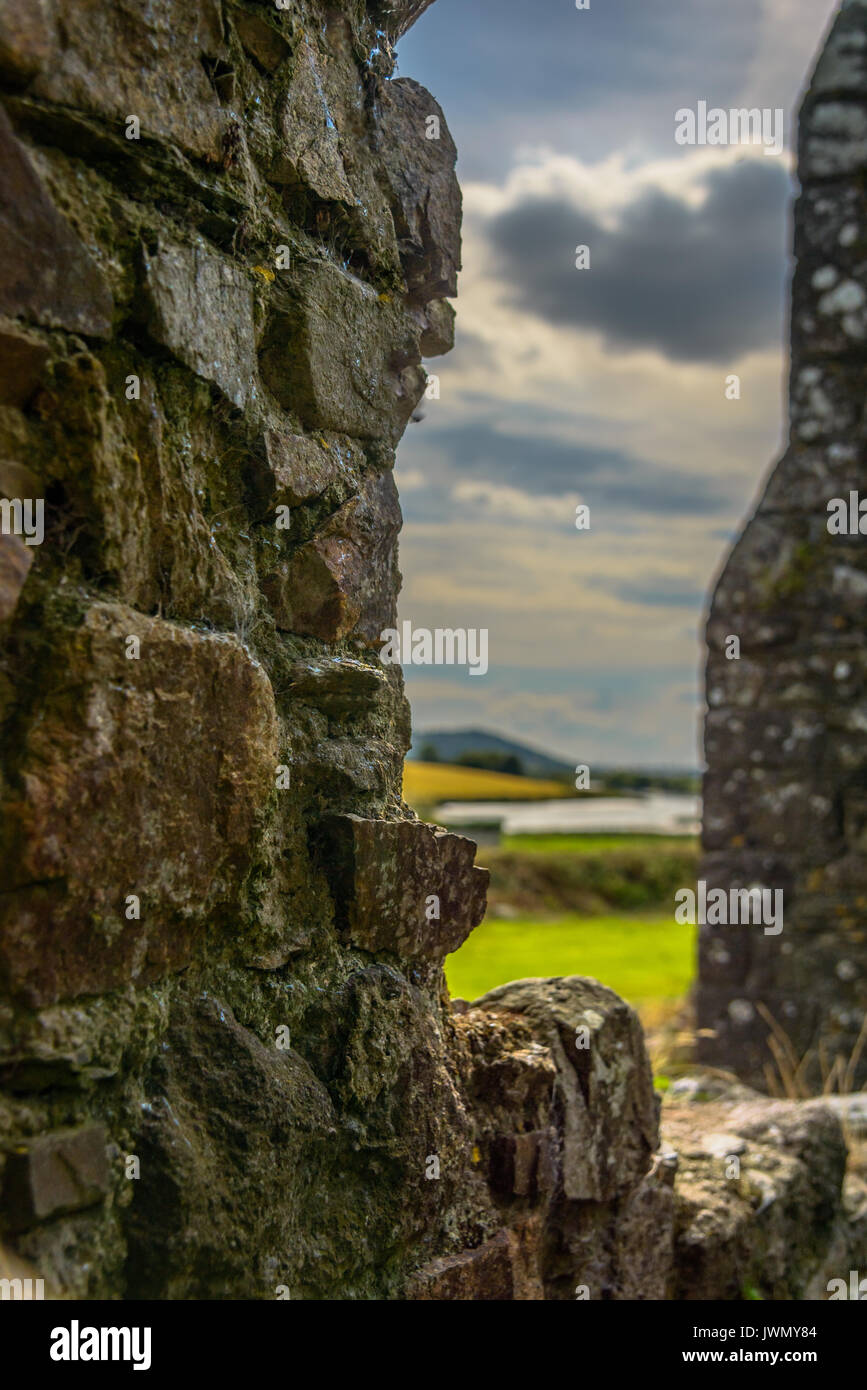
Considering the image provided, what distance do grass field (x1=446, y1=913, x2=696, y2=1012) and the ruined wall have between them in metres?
6.36

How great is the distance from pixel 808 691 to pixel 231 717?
220 inches

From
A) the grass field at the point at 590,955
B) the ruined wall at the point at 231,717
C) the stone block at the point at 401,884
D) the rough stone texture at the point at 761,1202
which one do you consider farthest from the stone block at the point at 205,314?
the grass field at the point at 590,955

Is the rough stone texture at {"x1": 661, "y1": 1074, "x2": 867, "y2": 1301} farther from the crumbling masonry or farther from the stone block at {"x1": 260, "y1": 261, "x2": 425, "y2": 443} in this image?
the stone block at {"x1": 260, "y1": 261, "x2": 425, "y2": 443}

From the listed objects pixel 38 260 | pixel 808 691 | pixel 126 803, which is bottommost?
pixel 126 803

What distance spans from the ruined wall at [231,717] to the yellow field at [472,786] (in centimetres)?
1319

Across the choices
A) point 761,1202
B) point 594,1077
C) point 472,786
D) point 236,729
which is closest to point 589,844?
point 472,786

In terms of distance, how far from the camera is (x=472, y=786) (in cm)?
1948

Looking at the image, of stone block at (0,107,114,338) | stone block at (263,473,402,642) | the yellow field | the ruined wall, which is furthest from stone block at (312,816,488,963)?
the yellow field

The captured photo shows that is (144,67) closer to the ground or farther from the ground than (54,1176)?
farther from the ground

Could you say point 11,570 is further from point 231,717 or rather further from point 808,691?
point 808,691

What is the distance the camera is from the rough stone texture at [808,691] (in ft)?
22.5

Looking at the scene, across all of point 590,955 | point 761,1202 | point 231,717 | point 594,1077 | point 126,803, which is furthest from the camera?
point 590,955
